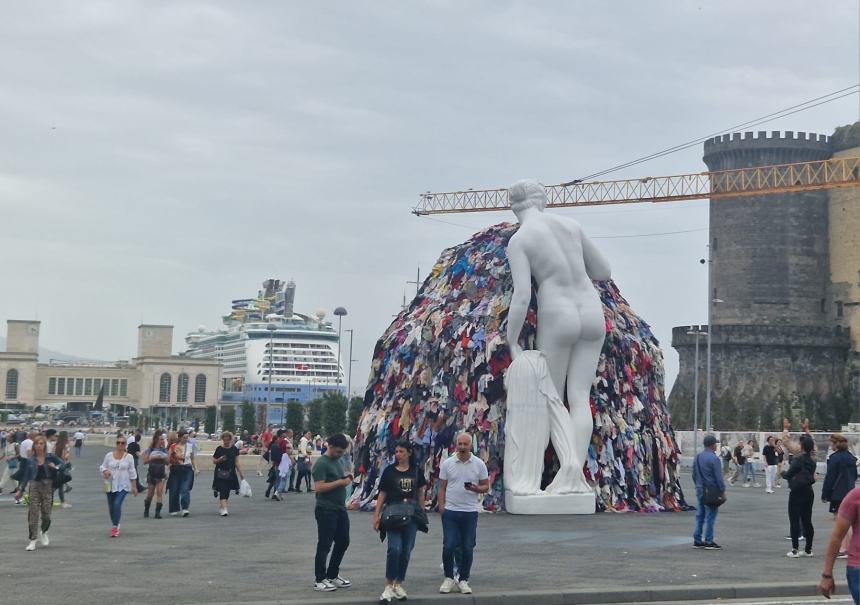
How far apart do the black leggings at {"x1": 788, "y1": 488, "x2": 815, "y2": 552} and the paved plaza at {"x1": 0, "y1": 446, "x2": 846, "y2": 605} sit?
31 centimetres

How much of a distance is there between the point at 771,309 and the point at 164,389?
314 ft

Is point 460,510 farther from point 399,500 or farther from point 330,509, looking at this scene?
point 330,509

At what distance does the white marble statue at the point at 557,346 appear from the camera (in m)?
20.3

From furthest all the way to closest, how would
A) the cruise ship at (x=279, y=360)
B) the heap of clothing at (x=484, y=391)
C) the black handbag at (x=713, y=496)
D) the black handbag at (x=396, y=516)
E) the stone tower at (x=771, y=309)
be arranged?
the cruise ship at (x=279, y=360)
the stone tower at (x=771, y=309)
the heap of clothing at (x=484, y=391)
the black handbag at (x=713, y=496)
the black handbag at (x=396, y=516)

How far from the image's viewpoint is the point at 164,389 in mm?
162000

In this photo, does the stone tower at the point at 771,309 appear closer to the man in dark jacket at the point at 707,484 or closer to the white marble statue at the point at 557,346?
the white marble statue at the point at 557,346

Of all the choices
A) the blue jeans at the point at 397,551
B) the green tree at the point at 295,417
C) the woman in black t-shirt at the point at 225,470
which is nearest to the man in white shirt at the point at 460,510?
the blue jeans at the point at 397,551

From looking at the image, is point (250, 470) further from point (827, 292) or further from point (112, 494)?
point (827, 292)

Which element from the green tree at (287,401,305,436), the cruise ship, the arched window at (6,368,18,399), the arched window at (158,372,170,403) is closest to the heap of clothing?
the green tree at (287,401,305,436)

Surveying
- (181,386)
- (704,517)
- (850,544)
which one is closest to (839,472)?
(704,517)

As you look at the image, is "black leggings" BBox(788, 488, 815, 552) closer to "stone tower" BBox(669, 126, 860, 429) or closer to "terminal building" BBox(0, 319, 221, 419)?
"stone tower" BBox(669, 126, 860, 429)

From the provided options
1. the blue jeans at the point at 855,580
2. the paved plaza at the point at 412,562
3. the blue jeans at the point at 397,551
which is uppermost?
the blue jeans at the point at 855,580

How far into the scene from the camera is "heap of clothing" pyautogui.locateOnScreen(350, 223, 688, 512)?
20938 millimetres

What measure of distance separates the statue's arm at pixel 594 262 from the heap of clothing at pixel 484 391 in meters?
1.09
